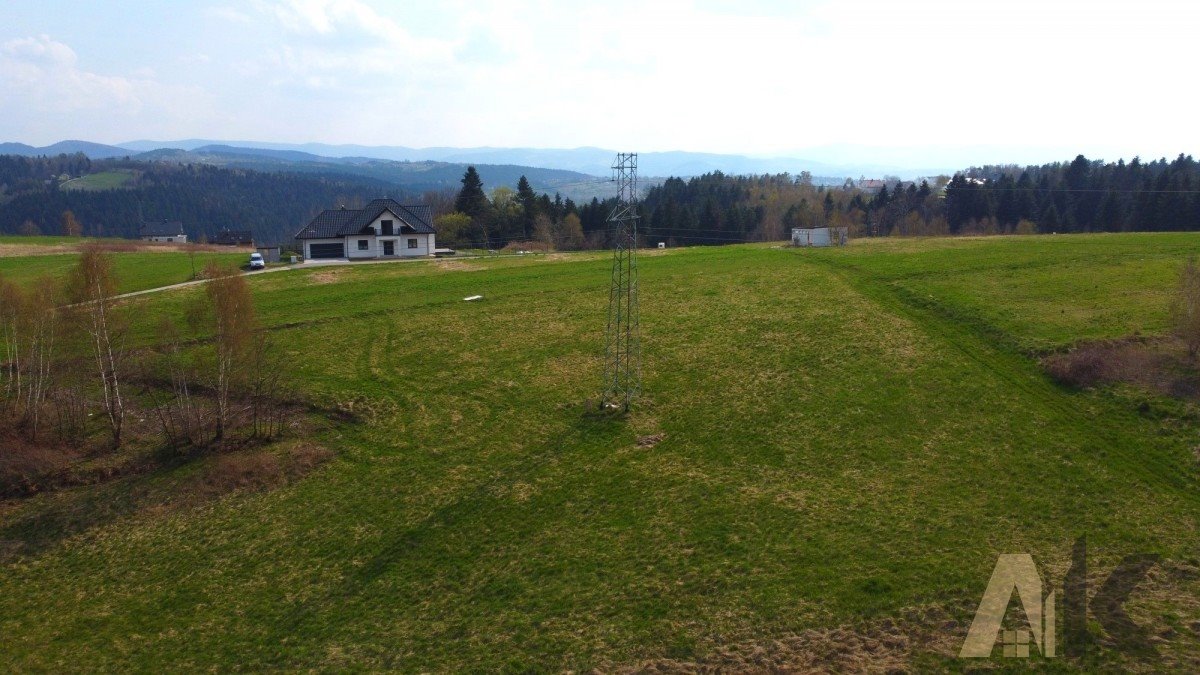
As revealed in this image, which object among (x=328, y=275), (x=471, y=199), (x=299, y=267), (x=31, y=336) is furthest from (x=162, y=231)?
(x=31, y=336)

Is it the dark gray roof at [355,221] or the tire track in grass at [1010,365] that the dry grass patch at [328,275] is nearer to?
the dark gray roof at [355,221]

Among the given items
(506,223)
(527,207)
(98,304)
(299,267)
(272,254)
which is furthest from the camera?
(527,207)

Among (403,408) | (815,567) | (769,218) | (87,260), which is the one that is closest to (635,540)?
(815,567)

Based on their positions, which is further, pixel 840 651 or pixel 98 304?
pixel 98 304

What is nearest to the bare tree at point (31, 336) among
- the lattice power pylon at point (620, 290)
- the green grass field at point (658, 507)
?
the green grass field at point (658, 507)

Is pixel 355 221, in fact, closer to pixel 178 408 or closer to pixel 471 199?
pixel 471 199

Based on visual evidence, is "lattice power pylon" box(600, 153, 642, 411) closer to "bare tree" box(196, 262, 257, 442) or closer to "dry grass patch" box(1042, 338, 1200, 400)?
"bare tree" box(196, 262, 257, 442)
